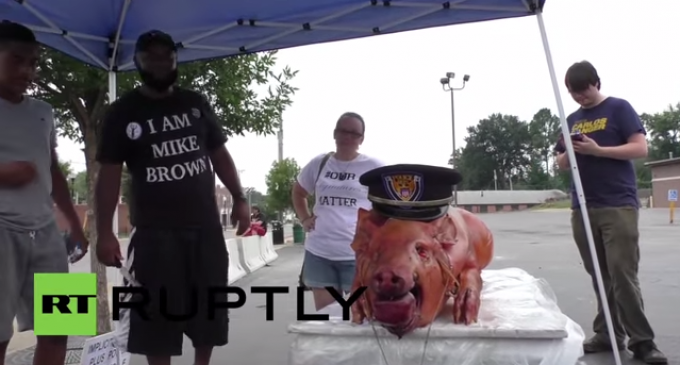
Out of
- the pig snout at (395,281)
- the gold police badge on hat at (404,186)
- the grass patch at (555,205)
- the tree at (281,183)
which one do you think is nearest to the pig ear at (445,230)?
the gold police badge on hat at (404,186)

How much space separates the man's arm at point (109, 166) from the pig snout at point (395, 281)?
1.24 metres

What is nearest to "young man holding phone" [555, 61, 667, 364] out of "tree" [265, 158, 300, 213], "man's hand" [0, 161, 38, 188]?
"man's hand" [0, 161, 38, 188]

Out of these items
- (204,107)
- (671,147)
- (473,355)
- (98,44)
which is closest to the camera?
(473,355)

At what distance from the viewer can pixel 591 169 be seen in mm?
4500

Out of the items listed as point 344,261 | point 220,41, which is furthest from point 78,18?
point 344,261

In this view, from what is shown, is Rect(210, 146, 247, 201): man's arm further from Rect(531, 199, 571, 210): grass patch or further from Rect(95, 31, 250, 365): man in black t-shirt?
Rect(531, 199, 571, 210): grass patch

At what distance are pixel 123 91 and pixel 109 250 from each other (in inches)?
127

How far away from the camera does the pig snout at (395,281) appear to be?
2.83 m

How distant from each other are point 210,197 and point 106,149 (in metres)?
0.51

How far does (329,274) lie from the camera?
14.5ft

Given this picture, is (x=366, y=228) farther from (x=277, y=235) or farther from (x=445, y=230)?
(x=277, y=235)

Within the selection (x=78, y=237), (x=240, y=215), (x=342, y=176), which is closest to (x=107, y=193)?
(x=78, y=237)

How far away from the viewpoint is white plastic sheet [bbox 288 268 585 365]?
2963 millimetres

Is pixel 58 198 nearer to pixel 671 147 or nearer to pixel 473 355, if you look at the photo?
pixel 473 355
